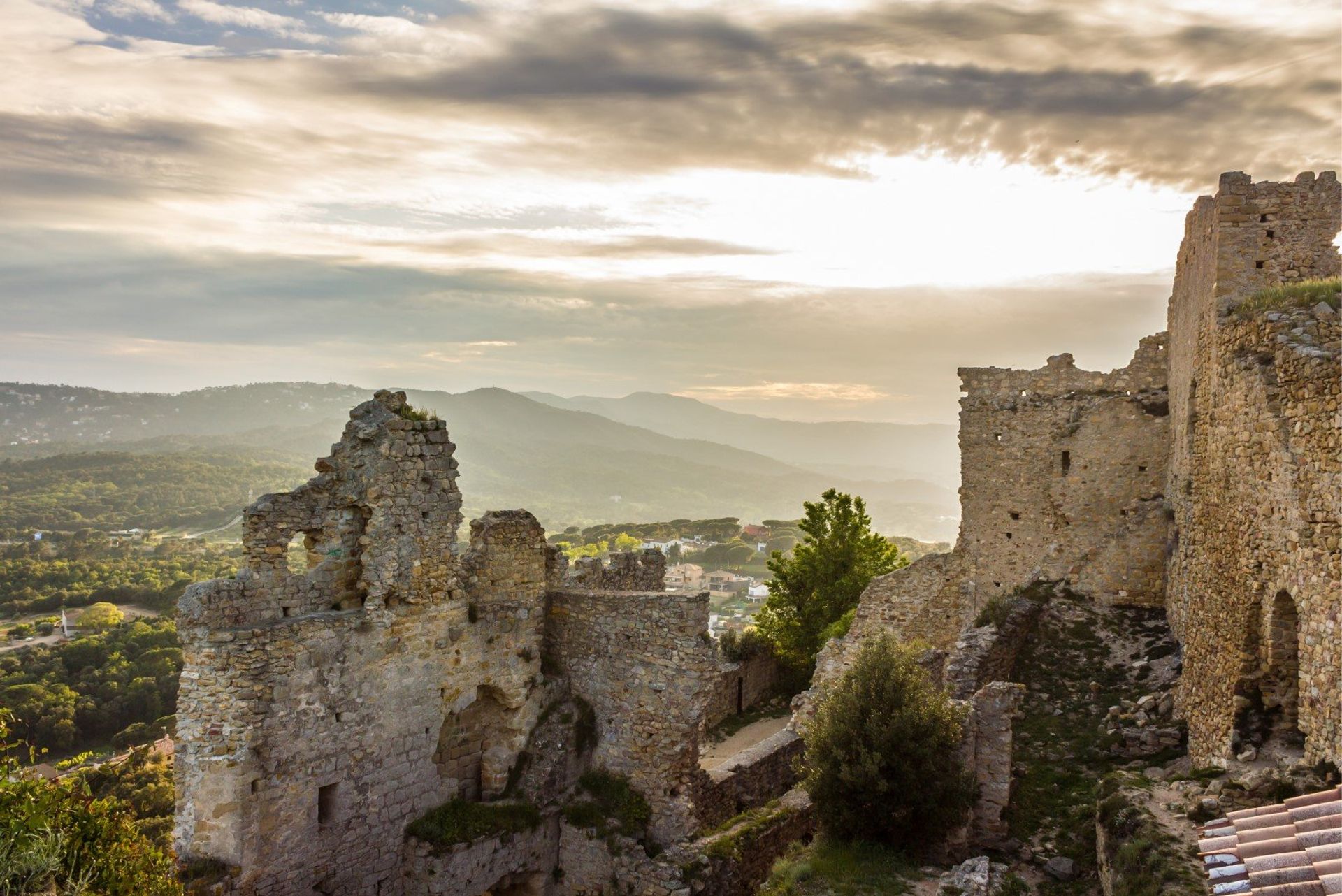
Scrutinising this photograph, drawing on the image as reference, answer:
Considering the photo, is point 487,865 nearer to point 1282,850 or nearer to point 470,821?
point 470,821

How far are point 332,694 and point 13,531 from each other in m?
88.0

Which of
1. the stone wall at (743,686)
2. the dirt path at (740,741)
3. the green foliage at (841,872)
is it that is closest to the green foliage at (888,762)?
the green foliage at (841,872)

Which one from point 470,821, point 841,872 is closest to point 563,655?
point 470,821

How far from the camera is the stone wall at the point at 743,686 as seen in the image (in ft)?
70.8

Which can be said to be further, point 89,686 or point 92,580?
point 92,580

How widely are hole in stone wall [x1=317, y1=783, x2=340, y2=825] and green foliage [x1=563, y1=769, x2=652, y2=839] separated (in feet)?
10.7

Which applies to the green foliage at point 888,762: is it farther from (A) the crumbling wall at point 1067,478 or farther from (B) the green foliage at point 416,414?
(B) the green foliage at point 416,414

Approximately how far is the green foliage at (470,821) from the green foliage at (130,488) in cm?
8583

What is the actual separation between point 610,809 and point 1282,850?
8645mm

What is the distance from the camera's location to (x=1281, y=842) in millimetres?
6285

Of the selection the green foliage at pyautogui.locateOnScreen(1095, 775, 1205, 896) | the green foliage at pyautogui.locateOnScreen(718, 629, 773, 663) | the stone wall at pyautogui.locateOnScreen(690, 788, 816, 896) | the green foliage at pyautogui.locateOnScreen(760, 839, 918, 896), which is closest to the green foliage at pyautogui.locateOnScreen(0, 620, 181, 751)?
the green foliage at pyautogui.locateOnScreen(718, 629, 773, 663)

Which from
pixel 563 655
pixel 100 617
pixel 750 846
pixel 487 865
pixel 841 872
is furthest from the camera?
pixel 100 617

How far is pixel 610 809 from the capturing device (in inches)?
509

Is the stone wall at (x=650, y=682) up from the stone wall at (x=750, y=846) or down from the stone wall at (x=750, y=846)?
up
